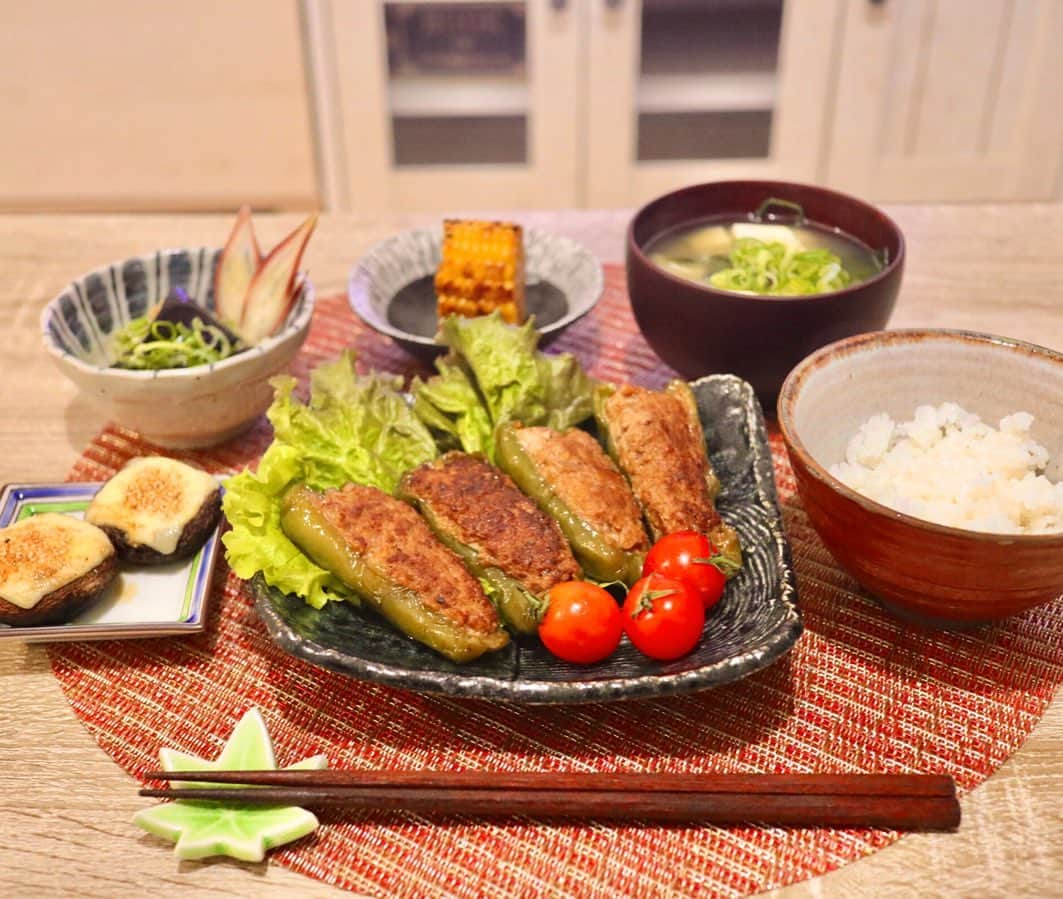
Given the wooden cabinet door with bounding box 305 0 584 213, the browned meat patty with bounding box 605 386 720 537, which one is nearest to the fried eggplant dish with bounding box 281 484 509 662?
the browned meat patty with bounding box 605 386 720 537

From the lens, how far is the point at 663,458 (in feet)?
5.48

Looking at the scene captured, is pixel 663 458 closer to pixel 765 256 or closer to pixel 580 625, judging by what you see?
pixel 580 625

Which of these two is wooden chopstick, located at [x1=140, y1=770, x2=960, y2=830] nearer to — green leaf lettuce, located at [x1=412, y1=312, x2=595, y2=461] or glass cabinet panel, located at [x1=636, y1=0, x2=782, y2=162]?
green leaf lettuce, located at [x1=412, y1=312, x2=595, y2=461]

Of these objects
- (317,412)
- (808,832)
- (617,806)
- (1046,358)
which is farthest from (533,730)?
(1046,358)

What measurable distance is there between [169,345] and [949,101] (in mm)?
3773

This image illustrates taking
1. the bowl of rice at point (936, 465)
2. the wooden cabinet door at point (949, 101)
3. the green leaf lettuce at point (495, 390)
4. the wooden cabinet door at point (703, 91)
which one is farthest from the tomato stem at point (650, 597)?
the wooden cabinet door at point (949, 101)

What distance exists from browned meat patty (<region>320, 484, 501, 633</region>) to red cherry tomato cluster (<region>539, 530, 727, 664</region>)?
0.10 meters

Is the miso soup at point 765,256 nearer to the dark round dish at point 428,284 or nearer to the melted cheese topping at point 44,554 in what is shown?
the dark round dish at point 428,284

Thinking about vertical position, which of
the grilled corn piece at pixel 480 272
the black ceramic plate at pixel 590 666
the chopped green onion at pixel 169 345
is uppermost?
the grilled corn piece at pixel 480 272

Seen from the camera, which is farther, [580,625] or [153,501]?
[153,501]

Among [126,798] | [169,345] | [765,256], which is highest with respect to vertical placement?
[765,256]

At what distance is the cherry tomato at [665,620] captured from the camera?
1370 mm

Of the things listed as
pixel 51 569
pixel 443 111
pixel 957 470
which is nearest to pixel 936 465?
pixel 957 470

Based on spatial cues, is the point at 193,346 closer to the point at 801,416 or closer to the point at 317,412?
the point at 317,412
